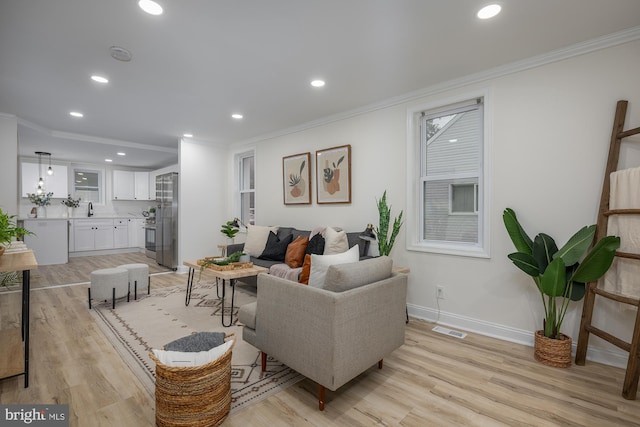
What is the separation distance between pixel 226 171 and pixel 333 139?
2874 mm

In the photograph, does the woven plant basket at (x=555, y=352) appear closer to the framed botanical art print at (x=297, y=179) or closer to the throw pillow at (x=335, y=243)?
the throw pillow at (x=335, y=243)

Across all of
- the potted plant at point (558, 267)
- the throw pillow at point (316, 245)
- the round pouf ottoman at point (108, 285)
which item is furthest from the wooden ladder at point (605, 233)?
the round pouf ottoman at point (108, 285)

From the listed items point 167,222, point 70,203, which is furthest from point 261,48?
point 70,203

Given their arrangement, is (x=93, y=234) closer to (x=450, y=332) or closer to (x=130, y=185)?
(x=130, y=185)

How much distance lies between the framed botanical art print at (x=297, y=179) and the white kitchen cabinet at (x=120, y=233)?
222 inches

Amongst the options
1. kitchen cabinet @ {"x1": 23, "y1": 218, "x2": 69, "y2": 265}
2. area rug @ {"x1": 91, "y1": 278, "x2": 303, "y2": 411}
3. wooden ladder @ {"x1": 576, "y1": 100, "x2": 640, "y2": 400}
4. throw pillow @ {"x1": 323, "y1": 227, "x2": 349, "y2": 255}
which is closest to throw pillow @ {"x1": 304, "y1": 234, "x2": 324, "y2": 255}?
throw pillow @ {"x1": 323, "y1": 227, "x2": 349, "y2": 255}

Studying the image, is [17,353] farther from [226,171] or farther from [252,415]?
[226,171]

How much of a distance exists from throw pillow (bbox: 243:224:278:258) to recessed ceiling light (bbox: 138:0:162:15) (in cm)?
309

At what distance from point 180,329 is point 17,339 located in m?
1.19

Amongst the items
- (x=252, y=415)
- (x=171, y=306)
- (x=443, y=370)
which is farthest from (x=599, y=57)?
(x=171, y=306)

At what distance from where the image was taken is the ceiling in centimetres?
204

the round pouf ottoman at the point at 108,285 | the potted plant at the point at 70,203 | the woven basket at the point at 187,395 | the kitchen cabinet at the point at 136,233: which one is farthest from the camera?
the kitchen cabinet at the point at 136,233

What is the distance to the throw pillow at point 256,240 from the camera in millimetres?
4535

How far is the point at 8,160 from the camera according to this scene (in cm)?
433
